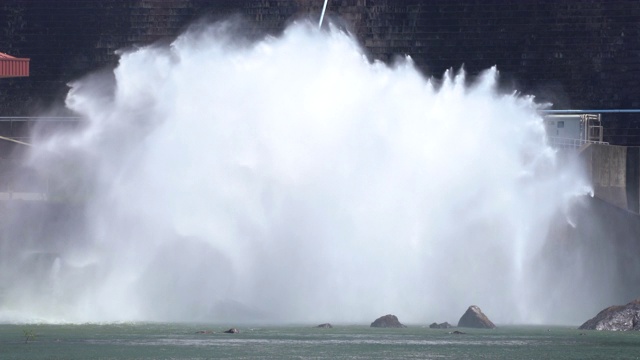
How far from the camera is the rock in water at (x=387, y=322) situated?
4112cm

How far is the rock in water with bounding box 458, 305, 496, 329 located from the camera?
41625 mm

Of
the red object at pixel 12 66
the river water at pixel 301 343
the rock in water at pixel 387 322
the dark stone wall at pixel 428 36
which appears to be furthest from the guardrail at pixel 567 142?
the red object at pixel 12 66

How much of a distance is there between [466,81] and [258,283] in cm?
1387

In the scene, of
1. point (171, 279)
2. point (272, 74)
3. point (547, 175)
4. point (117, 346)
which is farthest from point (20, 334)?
point (547, 175)

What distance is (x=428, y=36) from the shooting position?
5703cm

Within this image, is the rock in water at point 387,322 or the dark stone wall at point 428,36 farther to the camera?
the dark stone wall at point 428,36

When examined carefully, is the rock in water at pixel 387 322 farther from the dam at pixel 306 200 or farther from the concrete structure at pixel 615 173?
the concrete structure at pixel 615 173

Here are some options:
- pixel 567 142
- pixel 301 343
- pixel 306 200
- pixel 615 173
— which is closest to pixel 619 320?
pixel 306 200

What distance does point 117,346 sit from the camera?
113 feet

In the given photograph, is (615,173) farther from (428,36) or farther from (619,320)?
(619,320)

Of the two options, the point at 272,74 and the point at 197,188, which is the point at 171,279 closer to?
the point at 197,188

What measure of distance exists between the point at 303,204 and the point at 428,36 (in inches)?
556

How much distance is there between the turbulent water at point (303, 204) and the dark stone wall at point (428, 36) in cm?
734

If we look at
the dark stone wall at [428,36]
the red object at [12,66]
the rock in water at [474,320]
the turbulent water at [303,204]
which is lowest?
the rock in water at [474,320]
